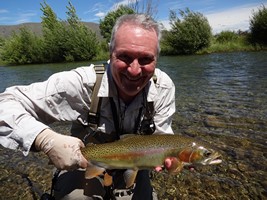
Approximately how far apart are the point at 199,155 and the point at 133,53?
1144 mm

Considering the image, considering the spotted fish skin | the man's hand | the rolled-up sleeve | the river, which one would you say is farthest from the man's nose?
the river

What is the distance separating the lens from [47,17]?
5416cm

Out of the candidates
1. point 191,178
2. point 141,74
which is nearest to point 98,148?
point 141,74

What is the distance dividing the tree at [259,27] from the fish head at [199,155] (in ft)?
116

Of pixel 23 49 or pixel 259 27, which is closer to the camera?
pixel 259 27

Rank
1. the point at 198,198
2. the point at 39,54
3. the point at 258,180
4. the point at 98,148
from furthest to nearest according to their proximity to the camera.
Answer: the point at 39,54 → the point at 258,180 → the point at 198,198 → the point at 98,148

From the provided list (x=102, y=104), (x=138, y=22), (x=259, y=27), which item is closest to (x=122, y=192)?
(x=102, y=104)

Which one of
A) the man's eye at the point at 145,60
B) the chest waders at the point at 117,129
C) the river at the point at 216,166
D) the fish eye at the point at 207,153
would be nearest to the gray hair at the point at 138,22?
the man's eye at the point at 145,60

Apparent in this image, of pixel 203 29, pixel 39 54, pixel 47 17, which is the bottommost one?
pixel 39 54

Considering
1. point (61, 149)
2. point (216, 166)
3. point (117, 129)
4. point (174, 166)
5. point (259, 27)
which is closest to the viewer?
point (61, 149)

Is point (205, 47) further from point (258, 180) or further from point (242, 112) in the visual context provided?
point (258, 180)

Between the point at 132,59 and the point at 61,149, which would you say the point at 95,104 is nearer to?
the point at 132,59

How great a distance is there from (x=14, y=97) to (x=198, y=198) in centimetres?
279

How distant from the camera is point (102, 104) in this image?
3033 millimetres
